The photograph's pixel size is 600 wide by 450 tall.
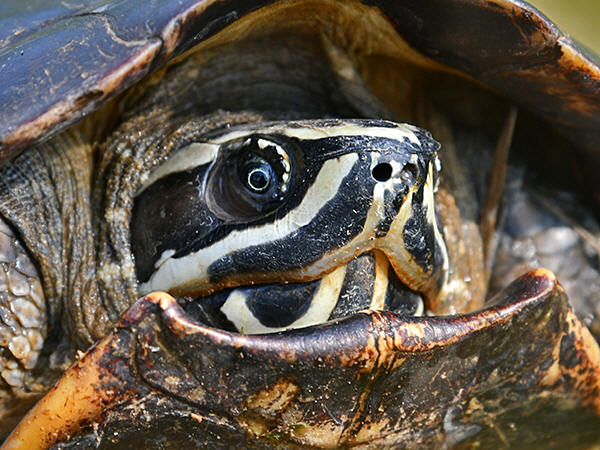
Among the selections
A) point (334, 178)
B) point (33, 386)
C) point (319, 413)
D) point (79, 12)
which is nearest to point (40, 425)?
point (33, 386)

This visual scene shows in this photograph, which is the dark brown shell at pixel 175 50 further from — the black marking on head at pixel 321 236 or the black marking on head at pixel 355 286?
the black marking on head at pixel 355 286

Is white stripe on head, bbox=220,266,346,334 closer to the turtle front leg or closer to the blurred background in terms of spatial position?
the turtle front leg

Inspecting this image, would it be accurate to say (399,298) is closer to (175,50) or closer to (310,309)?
(310,309)

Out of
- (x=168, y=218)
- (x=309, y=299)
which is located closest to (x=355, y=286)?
(x=309, y=299)

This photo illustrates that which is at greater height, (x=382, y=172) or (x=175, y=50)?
(x=175, y=50)

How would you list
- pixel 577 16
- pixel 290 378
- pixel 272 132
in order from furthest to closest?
pixel 577 16 < pixel 272 132 < pixel 290 378

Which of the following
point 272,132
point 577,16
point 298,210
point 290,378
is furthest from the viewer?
point 577,16

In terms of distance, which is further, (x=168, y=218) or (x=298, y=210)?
(x=168, y=218)

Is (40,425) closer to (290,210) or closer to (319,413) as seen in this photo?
(319,413)
